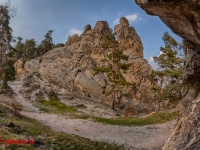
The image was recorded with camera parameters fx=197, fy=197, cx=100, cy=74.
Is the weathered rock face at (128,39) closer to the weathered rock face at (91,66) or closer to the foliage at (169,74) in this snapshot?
the weathered rock face at (91,66)

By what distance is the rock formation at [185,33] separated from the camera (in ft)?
23.3

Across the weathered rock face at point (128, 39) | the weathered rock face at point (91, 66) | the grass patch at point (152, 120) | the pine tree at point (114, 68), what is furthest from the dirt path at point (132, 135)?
the weathered rock face at point (128, 39)

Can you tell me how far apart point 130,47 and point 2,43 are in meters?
51.7

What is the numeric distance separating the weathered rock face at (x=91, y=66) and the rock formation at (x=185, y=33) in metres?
45.0

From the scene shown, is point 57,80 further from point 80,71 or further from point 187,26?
point 187,26

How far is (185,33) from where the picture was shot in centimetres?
978

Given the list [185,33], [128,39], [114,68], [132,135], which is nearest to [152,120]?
[132,135]

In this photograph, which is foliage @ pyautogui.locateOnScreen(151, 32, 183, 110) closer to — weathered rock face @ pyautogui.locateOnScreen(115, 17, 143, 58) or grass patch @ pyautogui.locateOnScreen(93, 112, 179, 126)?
grass patch @ pyautogui.locateOnScreen(93, 112, 179, 126)

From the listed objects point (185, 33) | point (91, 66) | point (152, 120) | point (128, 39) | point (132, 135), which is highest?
point (128, 39)

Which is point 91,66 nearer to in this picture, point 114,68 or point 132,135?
point 114,68

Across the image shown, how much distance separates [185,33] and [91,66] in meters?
56.0

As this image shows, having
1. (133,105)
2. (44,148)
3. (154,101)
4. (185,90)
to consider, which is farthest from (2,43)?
(154,101)

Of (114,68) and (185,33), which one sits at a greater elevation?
(114,68)

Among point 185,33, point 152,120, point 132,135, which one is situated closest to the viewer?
point 185,33
